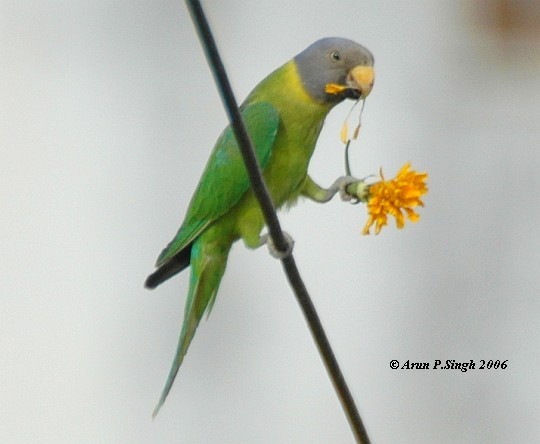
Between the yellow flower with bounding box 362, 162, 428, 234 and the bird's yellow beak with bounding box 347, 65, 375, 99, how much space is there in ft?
0.89

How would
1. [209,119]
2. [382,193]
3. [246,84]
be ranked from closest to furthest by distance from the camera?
1. [382,193]
2. [246,84]
3. [209,119]

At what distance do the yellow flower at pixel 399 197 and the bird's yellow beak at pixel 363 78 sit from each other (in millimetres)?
272

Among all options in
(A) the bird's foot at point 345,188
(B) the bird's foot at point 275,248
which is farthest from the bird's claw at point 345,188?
(B) the bird's foot at point 275,248

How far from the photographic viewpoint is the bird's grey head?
146 centimetres

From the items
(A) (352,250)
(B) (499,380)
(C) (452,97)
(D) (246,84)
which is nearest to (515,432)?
(B) (499,380)

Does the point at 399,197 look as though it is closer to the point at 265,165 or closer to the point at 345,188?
the point at 345,188

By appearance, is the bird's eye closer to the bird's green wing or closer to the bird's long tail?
the bird's green wing

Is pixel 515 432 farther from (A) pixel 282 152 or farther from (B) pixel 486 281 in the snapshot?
(A) pixel 282 152

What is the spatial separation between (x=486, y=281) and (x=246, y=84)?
1.44 meters

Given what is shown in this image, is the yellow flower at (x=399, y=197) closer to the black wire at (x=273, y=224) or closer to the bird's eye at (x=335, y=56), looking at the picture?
the black wire at (x=273, y=224)

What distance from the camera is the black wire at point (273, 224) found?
87 centimetres

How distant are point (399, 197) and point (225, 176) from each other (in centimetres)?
42

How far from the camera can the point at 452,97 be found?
3816mm

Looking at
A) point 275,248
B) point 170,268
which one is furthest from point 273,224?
Answer: point 170,268
